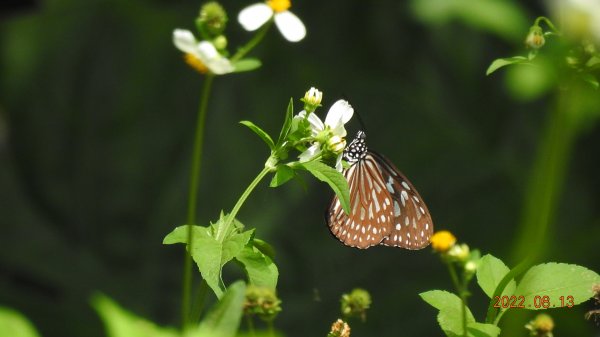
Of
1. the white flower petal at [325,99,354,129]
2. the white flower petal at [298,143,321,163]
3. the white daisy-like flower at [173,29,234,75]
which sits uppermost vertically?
the white daisy-like flower at [173,29,234,75]

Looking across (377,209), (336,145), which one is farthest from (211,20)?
(377,209)

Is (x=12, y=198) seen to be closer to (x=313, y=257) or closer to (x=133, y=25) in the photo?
(x=133, y=25)

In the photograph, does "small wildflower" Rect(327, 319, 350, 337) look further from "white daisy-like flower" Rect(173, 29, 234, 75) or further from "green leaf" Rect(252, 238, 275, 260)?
"white daisy-like flower" Rect(173, 29, 234, 75)

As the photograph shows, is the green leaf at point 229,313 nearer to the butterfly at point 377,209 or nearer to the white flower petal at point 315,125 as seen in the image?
the white flower petal at point 315,125

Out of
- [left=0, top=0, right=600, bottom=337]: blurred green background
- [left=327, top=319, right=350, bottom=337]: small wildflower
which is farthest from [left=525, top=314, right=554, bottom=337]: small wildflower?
[left=0, top=0, right=600, bottom=337]: blurred green background

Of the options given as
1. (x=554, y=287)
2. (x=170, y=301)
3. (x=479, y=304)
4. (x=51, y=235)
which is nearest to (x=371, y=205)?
→ (x=554, y=287)

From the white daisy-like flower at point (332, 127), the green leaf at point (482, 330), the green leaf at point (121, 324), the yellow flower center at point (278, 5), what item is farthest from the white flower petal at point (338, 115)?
the green leaf at point (121, 324)
